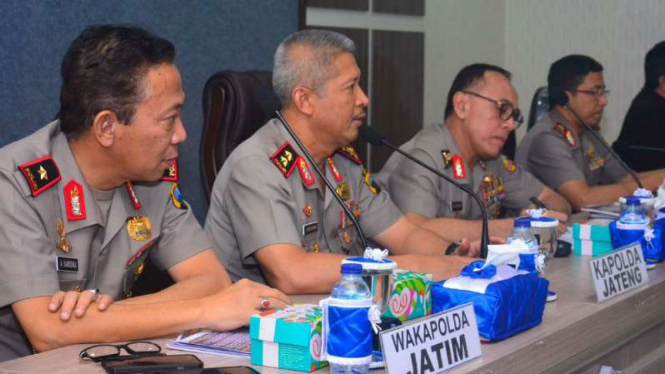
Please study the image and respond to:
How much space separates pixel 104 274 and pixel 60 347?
34 centimetres

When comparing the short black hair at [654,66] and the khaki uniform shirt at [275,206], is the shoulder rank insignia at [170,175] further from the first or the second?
the short black hair at [654,66]

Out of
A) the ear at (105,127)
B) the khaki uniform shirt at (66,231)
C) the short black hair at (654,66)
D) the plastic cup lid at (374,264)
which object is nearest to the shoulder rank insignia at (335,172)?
the khaki uniform shirt at (66,231)

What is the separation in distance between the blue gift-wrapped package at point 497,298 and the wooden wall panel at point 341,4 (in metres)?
1.95

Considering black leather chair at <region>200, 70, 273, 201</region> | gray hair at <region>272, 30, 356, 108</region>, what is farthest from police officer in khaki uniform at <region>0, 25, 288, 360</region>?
gray hair at <region>272, 30, 356, 108</region>

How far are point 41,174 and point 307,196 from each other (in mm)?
753

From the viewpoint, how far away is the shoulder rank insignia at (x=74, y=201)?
6.02ft

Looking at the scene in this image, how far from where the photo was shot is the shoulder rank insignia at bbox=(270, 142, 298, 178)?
7.45ft

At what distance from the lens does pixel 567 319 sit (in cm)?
182

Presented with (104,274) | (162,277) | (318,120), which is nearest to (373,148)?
(318,120)

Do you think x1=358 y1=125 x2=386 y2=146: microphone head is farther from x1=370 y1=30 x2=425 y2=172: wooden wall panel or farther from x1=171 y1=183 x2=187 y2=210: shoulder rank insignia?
x1=370 y1=30 x2=425 y2=172: wooden wall panel

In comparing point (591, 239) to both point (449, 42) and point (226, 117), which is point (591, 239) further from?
point (449, 42)

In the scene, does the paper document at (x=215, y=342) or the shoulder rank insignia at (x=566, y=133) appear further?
the shoulder rank insignia at (x=566, y=133)

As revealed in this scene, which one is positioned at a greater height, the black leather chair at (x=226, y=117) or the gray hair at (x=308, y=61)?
the gray hair at (x=308, y=61)

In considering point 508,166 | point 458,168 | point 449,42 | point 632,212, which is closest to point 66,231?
point 632,212
